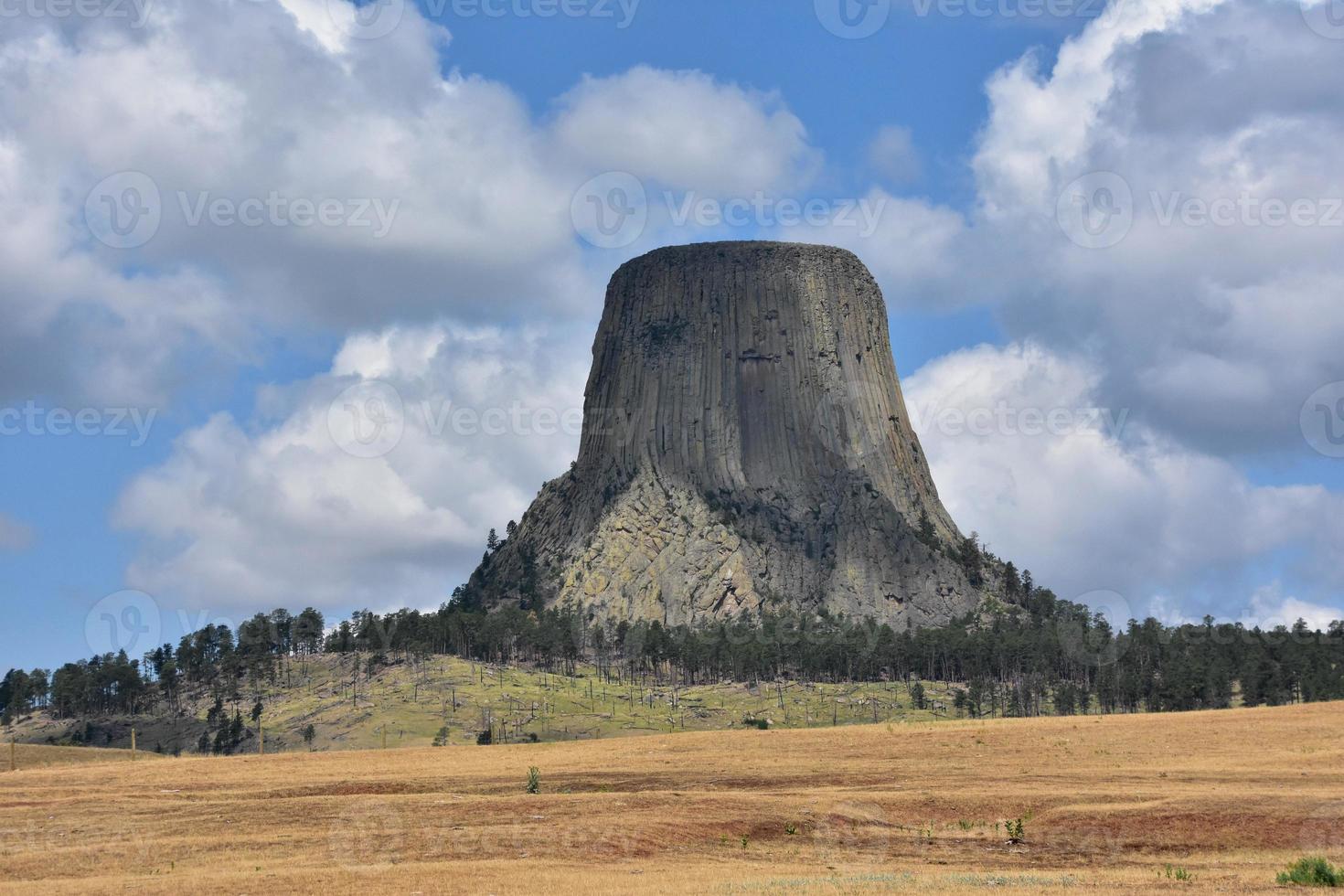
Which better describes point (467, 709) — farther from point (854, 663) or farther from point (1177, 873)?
point (1177, 873)

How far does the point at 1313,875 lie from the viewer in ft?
134

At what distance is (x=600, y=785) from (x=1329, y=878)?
106 feet

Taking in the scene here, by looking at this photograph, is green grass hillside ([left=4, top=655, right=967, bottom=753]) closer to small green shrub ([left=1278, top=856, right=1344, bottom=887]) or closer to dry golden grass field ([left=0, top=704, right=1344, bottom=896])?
dry golden grass field ([left=0, top=704, right=1344, bottom=896])

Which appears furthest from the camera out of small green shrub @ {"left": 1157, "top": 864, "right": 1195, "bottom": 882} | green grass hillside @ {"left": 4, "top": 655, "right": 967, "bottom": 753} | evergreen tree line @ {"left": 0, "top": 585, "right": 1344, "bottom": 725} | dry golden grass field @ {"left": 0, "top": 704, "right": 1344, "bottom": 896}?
evergreen tree line @ {"left": 0, "top": 585, "right": 1344, "bottom": 725}

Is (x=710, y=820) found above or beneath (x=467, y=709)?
beneath

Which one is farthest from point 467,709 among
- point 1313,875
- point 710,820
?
point 1313,875

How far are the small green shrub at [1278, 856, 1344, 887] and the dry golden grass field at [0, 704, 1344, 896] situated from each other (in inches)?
41.8

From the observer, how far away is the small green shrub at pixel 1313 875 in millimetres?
40469

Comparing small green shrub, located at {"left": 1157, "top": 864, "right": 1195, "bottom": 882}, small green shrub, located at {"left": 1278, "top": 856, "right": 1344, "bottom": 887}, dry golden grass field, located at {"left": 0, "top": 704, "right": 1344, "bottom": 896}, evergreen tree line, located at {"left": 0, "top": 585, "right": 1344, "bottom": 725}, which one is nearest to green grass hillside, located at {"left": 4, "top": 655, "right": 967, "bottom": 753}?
evergreen tree line, located at {"left": 0, "top": 585, "right": 1344, "bottom": 725}

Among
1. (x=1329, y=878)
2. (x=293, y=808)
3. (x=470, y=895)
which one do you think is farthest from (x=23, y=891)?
(x=1329, y=878)

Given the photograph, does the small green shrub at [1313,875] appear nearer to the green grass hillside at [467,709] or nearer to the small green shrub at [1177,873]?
the small green shrub at [1177,873]

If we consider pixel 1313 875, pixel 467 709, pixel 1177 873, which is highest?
pixel 467 709

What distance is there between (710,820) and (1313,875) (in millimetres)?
20004

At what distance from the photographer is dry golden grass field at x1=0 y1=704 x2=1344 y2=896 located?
43625 mm
